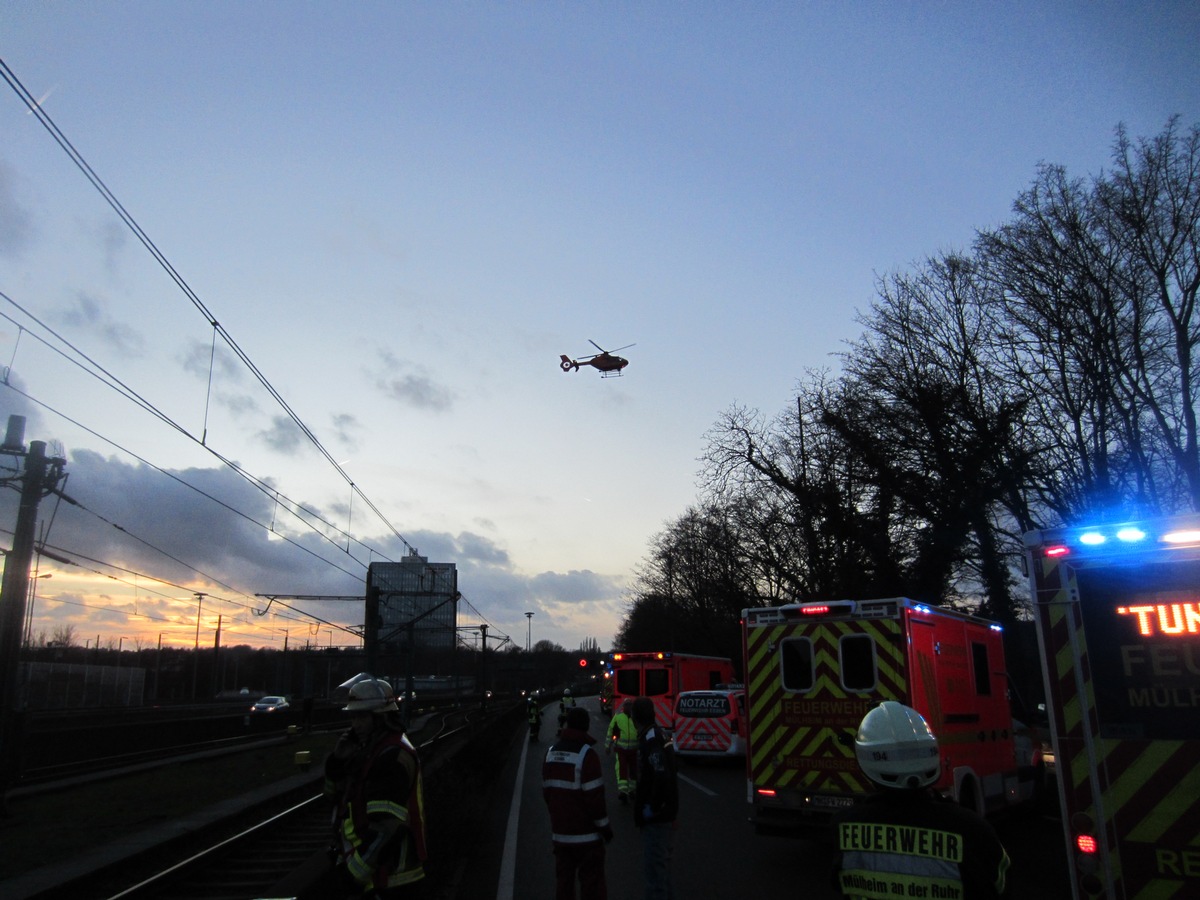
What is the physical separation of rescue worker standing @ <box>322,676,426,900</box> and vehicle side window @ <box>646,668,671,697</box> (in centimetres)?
2221

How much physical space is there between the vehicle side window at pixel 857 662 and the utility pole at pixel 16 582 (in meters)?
16.3

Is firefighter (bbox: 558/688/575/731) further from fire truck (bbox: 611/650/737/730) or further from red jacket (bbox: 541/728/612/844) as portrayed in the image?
fire truck (bbox: 611/650/737/730)

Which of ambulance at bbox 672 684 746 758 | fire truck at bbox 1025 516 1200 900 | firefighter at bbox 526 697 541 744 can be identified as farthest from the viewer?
firefighter at bbox 526 697 541 744

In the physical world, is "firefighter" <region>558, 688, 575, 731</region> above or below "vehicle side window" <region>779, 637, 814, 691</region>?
below

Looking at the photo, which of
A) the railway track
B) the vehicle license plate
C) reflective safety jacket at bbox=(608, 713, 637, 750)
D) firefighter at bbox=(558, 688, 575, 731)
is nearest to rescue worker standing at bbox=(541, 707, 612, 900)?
firefighter at bbox=(558, 688, 575, 731)

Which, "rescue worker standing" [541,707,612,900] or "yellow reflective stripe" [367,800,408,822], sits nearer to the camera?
"yellow reflective stripe" [367,800,408,822]

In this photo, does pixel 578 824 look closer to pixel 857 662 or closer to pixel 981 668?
pixel 857 662

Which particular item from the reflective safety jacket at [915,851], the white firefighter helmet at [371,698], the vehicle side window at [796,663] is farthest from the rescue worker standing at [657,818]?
the reflective safety jacket at [915,851]

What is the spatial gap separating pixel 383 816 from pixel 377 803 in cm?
7

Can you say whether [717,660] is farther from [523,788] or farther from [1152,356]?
[1152,356]

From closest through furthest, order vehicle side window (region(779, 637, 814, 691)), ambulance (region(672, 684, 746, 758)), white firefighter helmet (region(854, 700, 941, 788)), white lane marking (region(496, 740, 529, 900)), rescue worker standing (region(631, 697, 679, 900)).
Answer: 1. white firefighter helmet (region(854, 700, 941, 788))
2. rescue worker standing (region(631, 697, 679, 900))
3. white lane marking (region(496, 740, 529, 900))
4. vehicle side window (region(779, 637, 814, 691))
5. ambulance (region(672, 684, 746, 758))

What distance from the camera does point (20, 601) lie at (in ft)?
67.3

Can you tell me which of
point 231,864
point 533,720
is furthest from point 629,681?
point 231,864

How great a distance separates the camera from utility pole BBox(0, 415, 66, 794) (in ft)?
59.2
